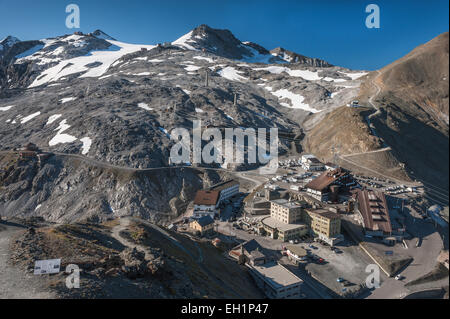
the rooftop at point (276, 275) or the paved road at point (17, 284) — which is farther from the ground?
the paved road at point (17, 284)

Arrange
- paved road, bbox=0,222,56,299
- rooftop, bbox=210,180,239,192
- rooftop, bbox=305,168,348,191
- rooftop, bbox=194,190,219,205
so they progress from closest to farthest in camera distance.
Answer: paved road, bbox=0,222,56,299
rooftop, bbox=305,168,348,191
rooftop, bbox=194,190,219,205
rooftop, bbox=210,180,239,192

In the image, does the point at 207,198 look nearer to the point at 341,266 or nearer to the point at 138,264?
the point at 341,266

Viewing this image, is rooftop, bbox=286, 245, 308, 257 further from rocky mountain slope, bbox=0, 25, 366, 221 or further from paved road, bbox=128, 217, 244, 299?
rocky mountain slope, bbox=0, 25, 366, 221

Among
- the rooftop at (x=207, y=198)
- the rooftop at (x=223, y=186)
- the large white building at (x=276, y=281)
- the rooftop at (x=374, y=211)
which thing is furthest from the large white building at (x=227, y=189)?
the large white building at (x=276, y=281)

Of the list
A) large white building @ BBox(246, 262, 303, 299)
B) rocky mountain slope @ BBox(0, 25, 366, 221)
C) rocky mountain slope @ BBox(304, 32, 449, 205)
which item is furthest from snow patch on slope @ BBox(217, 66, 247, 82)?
large white building @ BBox(246, 262, 303, 299)

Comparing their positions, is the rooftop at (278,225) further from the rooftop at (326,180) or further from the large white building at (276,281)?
the large white building at (276,281)

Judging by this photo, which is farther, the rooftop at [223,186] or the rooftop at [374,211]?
the rooftop at [223,186]

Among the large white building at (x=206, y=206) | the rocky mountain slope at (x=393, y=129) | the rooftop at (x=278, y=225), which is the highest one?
the rocky mountain slope at (x=393, y=129)
